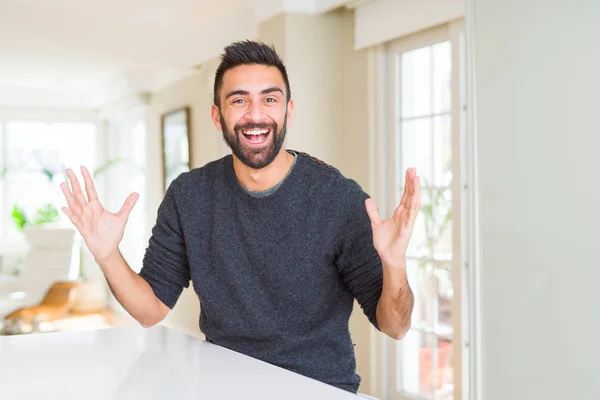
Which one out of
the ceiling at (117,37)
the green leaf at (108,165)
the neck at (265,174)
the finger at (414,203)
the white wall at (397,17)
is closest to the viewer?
the finger at (414,203)

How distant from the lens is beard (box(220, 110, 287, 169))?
1629 millimetres

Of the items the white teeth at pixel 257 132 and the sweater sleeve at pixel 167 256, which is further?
the sweater sleeve at pixel 167 256

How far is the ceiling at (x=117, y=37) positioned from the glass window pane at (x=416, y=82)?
51cm

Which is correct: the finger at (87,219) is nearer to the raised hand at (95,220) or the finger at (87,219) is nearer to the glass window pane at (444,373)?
the raised hand at (95,220)

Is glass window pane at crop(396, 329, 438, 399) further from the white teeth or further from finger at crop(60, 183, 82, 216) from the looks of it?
finger at crop(60, 183, 82, 216)

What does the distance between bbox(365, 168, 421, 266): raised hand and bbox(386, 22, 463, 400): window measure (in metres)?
2.05

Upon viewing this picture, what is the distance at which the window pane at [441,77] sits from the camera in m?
3.58

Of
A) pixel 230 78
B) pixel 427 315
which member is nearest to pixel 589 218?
pixel 230 78

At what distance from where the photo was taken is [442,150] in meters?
3.63

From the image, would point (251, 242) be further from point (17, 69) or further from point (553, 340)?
point (17, 69)

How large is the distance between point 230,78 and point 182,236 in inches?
15.8

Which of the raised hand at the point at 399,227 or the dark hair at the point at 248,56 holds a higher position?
the dark hair at the point at 248,56

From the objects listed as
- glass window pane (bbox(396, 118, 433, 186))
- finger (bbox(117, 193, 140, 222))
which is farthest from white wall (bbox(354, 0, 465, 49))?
finger (bbox(117, 193, 140, 222))

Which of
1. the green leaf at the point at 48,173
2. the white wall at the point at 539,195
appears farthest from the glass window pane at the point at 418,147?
the green leaf at the point at 48,173
